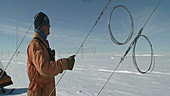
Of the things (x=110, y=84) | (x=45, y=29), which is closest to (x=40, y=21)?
(x=45, y=29)

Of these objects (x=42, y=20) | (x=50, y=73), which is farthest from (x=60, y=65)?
(x=42, y=20)

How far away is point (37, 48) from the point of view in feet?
4.60

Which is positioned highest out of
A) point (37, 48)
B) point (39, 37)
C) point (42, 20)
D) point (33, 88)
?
point (42, 20)

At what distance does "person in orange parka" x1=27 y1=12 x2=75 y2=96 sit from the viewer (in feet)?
4.17

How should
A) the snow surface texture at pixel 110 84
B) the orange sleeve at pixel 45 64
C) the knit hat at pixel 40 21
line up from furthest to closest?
1. the snow surface texture at pixel 110 84
2. the knit hat at pixel 40 21
3. the orange sleeve at pixel 45 64

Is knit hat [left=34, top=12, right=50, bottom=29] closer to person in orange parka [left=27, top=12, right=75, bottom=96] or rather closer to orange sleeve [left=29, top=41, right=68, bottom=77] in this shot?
person in orange parka [left=27, top=12, right=75, bottom=96]

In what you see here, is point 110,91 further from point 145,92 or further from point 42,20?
point 42,20

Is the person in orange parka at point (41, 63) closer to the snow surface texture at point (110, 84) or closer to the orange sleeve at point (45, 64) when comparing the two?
the orange sleeve at point (45, 64)

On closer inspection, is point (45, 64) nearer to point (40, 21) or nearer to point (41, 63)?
point (41, 63)

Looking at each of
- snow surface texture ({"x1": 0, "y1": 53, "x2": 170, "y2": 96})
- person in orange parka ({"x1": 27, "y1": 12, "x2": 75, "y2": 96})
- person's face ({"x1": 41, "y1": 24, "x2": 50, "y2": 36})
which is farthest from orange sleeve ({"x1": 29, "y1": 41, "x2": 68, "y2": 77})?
snow surface texture ({"x1": 0, "y1": 53, "x2": 170, "y2": 96})

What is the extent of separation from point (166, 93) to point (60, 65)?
16.2ft

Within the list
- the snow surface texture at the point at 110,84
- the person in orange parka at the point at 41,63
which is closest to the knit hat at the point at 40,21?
the person in orange parka at the point at 41,63

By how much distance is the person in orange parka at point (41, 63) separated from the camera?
4.17 ft

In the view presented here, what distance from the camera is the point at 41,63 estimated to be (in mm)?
1241
